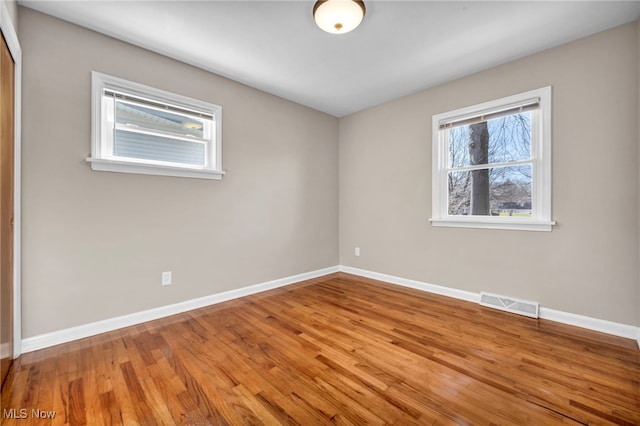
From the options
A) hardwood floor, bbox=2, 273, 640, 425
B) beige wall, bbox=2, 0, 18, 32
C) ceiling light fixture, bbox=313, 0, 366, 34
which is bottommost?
hardwood floor, bbox=2, 273, 640, 425

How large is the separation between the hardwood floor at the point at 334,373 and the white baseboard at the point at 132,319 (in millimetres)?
97

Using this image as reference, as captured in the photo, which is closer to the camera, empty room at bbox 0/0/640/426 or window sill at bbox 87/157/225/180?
empty room at bbox 0/0/640/426

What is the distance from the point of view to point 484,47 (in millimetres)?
2541

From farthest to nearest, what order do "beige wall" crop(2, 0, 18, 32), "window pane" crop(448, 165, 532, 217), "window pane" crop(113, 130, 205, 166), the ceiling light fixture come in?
"window pane" crop(448, 165, 532, 217), "window pane" crop(113, 130, 205, 166), the ceiling light fixture, "beige wall" crop(2, 0, 18, 32)

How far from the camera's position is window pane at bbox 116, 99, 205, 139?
2.49 m

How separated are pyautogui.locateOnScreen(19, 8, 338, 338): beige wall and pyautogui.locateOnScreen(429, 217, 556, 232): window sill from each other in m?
1.99

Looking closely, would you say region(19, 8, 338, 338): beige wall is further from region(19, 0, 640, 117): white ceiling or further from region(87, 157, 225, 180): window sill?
region(19, 0, 640, 117): white ceiling

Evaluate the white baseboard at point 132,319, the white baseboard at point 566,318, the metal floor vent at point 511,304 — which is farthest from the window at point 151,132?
the metal floor vent at point 511,304

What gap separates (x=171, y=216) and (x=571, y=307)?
3.87 metres

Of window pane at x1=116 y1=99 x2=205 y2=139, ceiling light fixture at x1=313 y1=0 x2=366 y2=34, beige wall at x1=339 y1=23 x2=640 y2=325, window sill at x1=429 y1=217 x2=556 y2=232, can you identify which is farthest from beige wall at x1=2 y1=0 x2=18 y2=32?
window sill at x1=429 y1=217 x2=556 y2=232

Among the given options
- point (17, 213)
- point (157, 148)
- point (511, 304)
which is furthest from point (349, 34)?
point (511, 304)

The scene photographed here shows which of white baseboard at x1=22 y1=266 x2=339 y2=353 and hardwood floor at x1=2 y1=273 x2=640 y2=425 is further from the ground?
white baseboard at x1=22 y1=266 x2=339 y2=353

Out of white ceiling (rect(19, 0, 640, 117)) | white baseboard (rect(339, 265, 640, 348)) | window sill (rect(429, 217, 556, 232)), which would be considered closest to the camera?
white ceiling (rect(19, 0, 640, 117))

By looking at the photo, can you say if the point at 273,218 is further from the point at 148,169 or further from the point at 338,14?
the point at 338,14
